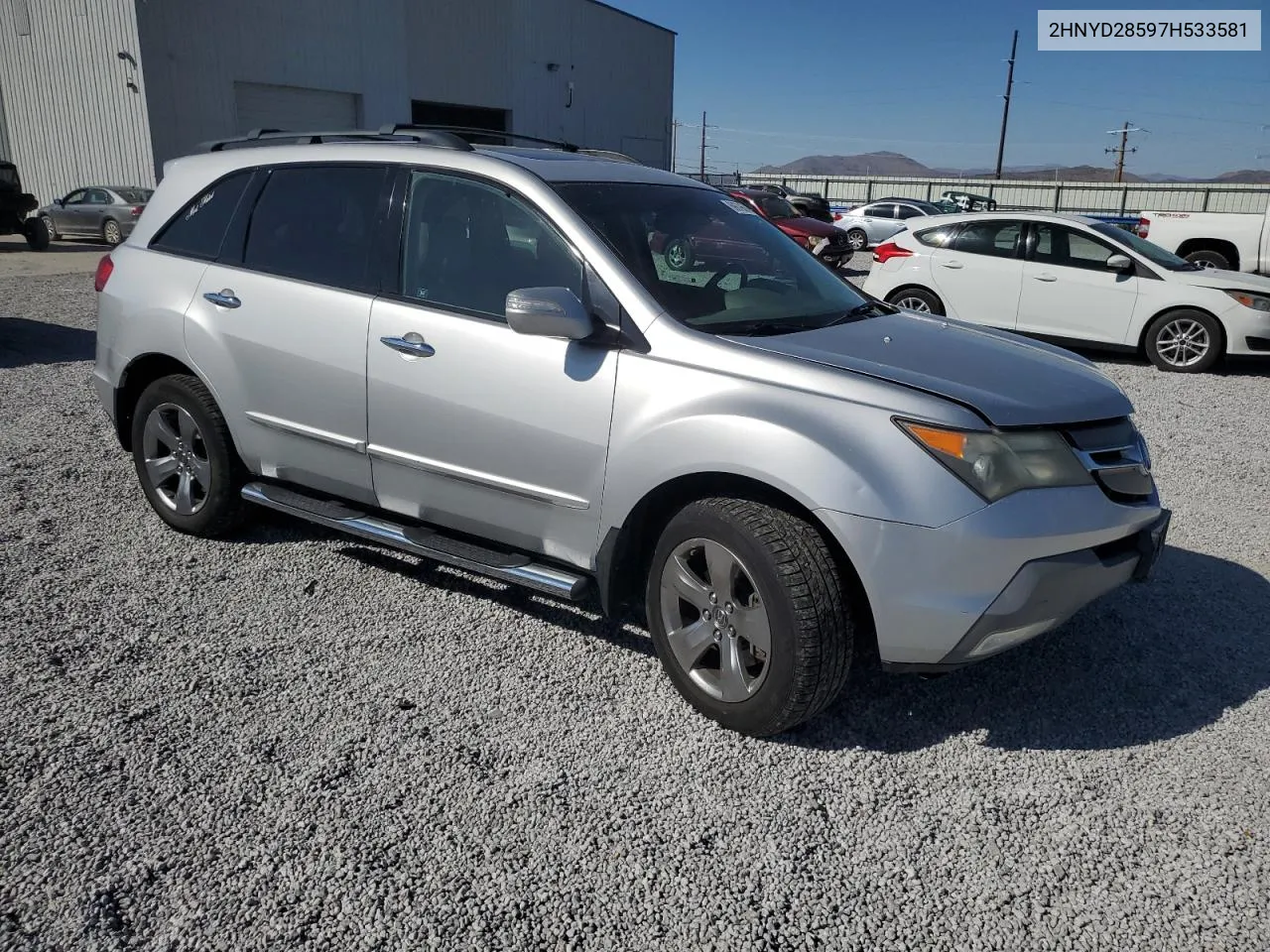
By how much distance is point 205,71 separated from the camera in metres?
24.6

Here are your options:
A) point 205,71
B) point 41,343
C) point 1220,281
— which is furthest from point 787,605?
point 205,71

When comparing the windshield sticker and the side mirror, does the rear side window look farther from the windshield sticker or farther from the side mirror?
the windshield sticker

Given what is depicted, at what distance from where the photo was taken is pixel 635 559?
3471mm

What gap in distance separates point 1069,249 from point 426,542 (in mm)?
8823

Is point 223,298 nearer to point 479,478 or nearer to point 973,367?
point 479,478

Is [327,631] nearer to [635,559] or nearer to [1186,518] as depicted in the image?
A: [635,559]

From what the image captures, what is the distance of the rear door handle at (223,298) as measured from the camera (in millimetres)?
4262

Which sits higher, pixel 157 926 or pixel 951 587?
pixel 951 587

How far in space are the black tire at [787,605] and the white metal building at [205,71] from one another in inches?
987

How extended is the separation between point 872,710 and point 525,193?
7.40 ft

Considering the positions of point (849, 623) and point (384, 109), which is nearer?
point (849, 623)

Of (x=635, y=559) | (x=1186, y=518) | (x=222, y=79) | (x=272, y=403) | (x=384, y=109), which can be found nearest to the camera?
(x=635, y=559)

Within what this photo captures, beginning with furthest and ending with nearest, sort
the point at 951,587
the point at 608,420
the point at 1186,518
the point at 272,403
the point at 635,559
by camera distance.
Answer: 1. the point at 1186,518
2. the point at 272,403
3. the point at 635,559
4. the point at 608,420
5. the point at 951,587

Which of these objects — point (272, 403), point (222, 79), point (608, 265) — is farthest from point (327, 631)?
point (222, 79)
